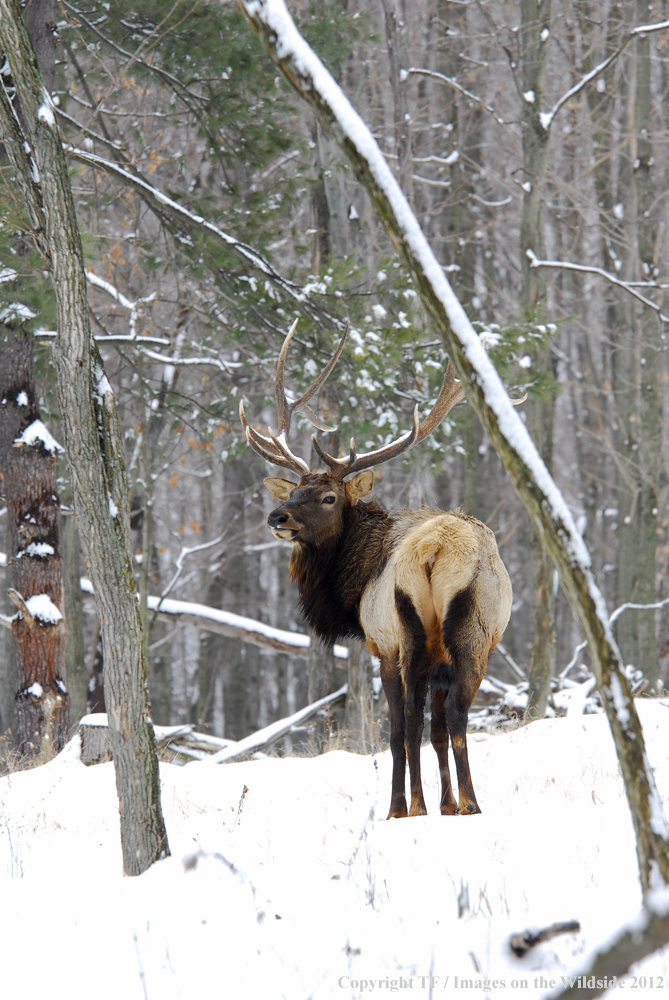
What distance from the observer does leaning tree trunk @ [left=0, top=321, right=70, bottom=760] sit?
26.5ft

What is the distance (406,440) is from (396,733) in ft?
6.67

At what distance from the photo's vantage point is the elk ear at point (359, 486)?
18.7 ft

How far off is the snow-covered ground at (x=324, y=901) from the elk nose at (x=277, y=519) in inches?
66.3

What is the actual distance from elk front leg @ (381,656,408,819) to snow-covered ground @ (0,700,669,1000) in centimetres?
17

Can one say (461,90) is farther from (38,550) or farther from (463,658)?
(463,658)

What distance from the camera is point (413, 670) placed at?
4.55m

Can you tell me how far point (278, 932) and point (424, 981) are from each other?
1.97ft

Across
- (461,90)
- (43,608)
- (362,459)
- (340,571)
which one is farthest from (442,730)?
(461,90)

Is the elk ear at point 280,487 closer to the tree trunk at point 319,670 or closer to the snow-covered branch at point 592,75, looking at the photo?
the tree trunk at point 319,670

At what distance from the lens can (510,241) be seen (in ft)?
54.9

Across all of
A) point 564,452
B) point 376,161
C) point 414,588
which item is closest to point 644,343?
point 414,588

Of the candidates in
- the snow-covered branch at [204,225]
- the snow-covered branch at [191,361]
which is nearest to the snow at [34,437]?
the snow-covered branch at [191,361]

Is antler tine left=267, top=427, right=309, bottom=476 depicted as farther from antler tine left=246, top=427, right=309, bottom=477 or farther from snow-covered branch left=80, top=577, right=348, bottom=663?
snow-covered branch left=80, top=577, right=348, bottom=663

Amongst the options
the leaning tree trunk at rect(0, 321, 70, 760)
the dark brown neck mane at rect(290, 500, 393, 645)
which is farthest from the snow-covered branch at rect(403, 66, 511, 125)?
the dark brown neck mane at rect(290, 500, 393, 645)
